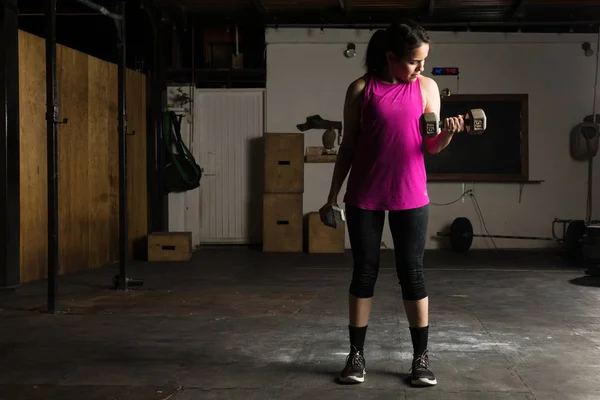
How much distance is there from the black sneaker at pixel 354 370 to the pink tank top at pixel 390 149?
59 cm

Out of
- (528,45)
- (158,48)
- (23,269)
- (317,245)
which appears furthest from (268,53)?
(23,269)

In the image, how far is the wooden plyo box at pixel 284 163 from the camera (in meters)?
8.45

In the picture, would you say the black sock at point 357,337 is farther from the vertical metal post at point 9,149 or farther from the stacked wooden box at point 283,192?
the stacked wooden box at point 283,192

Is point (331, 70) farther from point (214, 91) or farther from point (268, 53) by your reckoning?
point (214, 91)

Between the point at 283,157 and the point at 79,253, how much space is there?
2.86m

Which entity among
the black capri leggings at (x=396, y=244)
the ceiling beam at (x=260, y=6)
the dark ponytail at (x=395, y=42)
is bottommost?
the black capri leggings at (x=396, y=244)

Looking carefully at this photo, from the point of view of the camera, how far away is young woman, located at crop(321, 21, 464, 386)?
8.70ft

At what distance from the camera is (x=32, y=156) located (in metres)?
5.73

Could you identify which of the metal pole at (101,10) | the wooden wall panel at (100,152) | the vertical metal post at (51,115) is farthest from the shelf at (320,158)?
the vertical metal post at (51,115)

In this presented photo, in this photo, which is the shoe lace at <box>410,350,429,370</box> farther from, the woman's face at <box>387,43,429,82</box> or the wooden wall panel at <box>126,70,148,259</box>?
the wooden wall panel at <box>126,70,148,259</box>

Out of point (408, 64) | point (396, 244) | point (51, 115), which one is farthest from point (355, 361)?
point (51, 115)

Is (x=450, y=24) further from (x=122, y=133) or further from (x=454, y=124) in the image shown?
(x=454, y=124)

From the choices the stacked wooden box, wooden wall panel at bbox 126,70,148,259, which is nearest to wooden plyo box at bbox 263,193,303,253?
the stacked wooden box

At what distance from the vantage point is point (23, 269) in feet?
18.6
